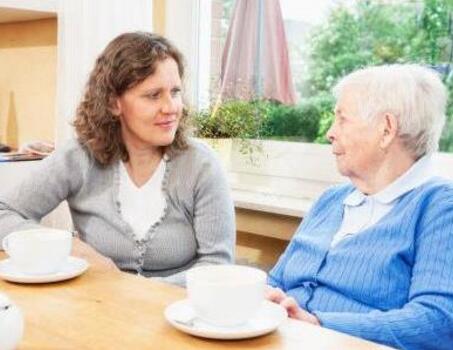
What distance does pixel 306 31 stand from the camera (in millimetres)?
2408

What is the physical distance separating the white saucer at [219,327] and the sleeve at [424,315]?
11.8 inches

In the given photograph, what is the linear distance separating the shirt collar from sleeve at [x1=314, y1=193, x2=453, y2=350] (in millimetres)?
133

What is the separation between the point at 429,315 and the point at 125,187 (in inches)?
31.6

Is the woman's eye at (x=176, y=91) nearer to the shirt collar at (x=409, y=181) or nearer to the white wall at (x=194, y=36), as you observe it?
the shirt collar at (x=409, y=181)

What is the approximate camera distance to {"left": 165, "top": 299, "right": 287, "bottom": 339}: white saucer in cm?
89

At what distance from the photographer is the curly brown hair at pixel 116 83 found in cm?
168

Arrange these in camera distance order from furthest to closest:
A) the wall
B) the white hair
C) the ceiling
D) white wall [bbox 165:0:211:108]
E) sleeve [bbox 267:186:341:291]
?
white wall [bbox 165:0:211:108], the wall, the ceiling, sleeve [bbox 267:186:341:291], the white hair

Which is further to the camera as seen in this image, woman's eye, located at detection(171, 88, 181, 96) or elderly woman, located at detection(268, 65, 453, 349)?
woman's eye, located at detection(171, 88, 181, 96)

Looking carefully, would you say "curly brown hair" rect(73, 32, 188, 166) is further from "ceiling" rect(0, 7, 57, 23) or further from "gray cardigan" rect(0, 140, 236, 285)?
"ceiling" rect(0, 7, 57, 23)

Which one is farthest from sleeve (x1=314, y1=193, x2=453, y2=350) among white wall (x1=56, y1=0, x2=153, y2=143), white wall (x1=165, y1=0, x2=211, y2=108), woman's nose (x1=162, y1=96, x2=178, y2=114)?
white wall (x1=165, y1=0, x2=211, y2=108)

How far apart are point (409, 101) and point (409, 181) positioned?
0.17m

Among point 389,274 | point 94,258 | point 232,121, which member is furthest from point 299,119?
point 94,258

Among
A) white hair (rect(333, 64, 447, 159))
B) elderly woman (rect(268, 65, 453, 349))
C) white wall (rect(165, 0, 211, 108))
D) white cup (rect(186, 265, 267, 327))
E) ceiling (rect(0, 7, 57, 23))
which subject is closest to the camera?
white cup (rect(186, 265, 267, 327))

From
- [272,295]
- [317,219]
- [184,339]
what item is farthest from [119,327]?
[317,219]
